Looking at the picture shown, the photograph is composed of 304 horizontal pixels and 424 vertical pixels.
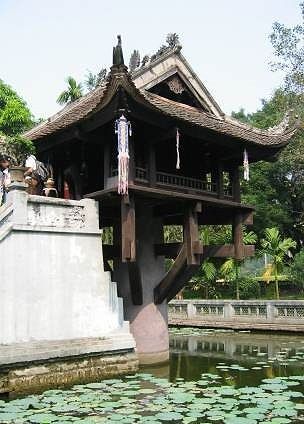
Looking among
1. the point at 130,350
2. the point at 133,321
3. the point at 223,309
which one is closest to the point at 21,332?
the point at 130,350

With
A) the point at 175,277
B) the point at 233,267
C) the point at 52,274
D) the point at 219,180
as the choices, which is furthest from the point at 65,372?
the point at 233,267

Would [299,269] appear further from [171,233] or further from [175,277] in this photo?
[175,277]

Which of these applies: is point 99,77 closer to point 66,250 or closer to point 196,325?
point 66,250

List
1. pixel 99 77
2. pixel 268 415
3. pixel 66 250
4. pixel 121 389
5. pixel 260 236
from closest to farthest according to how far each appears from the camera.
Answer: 1. pixel 268 415
2. pixel 121 389
3. pixel 66 250
4. pixel 99 77
5. pixel 260 236

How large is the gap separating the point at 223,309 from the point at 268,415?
39.1ft

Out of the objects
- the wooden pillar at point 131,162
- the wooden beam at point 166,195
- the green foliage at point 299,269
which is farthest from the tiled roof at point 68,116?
the green foliage at point 299,269

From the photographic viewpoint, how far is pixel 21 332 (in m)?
8.59

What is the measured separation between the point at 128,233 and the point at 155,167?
1804 millimetres

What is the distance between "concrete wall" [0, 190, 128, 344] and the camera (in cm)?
866

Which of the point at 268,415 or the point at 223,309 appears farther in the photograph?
the point at 223,309

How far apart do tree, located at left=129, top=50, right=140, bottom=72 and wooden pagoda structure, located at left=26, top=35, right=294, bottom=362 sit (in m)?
0.65

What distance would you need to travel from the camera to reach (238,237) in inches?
477

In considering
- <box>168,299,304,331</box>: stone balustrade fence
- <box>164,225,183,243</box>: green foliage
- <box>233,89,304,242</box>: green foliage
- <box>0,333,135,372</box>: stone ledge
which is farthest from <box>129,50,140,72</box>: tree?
<box>233,89,304,242</box>: green foliage

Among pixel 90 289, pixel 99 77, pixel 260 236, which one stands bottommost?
pixel 90 289
